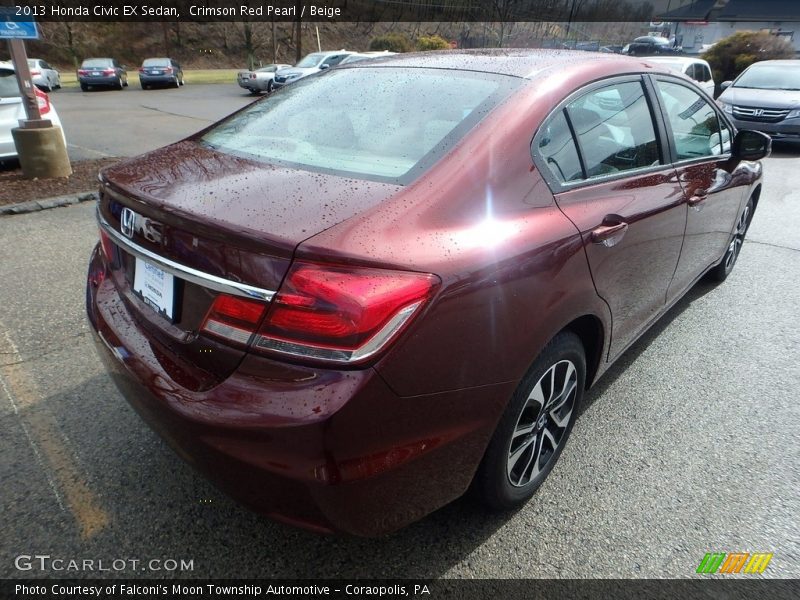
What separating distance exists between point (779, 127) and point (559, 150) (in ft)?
36.2

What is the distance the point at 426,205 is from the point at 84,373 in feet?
7.59

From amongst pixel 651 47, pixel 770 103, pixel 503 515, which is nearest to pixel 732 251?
pixel 503 515

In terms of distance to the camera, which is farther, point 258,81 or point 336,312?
point 258,81

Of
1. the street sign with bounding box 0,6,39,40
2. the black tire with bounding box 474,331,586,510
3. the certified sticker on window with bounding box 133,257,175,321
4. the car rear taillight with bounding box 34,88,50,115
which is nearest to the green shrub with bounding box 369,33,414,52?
the car rear taillight with bounding box 34,88,50,115

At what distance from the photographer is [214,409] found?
4.99ft

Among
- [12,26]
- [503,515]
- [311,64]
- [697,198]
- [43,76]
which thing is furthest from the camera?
[43,76]

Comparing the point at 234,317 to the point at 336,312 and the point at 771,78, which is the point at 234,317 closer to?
the point at 336,312

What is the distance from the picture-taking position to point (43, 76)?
2189 centimetres

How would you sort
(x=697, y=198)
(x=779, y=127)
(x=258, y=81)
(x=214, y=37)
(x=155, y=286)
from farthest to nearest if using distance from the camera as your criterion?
(x=214, y=37), (x=258, y=81), (x=779, y=127), (x=697, y=198), (x=155, y=286)

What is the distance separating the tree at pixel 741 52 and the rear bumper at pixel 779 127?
13148 millimetres

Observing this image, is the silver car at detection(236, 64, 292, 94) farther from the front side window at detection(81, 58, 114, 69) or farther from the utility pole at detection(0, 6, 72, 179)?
the utility pole at detection(0, 6, 72, 179)

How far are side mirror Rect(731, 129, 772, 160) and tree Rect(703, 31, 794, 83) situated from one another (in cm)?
2196

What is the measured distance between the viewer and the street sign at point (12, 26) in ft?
20.4

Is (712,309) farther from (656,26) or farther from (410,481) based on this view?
(656,26)
